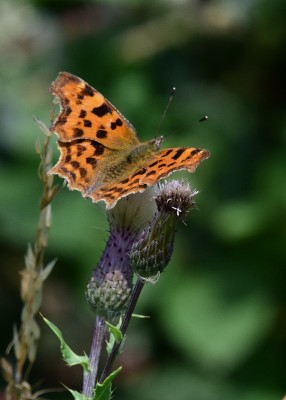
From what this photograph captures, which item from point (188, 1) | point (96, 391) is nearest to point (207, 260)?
point (188, 1)

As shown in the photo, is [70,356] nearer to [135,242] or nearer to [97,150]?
[135,242]

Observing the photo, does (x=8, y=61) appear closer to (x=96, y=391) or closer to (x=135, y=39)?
(x=135, y=39)

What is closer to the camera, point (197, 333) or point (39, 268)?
point (39, 268)

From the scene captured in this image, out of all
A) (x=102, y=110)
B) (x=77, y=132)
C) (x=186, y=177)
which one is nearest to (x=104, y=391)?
(x=77, y=132)

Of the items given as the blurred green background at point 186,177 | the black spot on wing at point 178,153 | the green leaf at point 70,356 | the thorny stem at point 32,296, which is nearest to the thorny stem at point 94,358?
the green leaf at point 70,356

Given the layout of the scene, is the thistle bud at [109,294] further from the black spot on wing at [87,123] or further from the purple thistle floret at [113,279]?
the black spot on wing at [87,123]

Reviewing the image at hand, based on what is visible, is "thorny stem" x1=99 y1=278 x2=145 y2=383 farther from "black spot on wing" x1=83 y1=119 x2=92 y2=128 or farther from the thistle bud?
"black spot on wing" x1=83 y1=119 x2=92 y2=128
